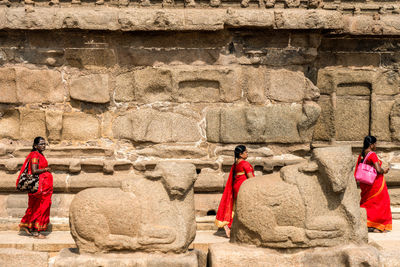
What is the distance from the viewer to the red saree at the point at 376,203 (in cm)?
664

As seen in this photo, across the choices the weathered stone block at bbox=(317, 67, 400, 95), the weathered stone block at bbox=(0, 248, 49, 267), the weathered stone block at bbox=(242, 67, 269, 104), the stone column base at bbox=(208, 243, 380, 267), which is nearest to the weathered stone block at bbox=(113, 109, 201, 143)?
the weathered stone block at bbox=(242, 67, 269, 104)

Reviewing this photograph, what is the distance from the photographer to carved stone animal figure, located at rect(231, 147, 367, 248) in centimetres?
488

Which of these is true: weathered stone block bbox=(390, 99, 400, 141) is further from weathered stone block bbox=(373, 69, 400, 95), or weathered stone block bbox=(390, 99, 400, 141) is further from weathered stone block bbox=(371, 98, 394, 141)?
weathered stone block bbox=(373, 69, 400, 95)

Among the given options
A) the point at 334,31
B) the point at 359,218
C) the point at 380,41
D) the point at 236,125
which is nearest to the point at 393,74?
the point at 380,41

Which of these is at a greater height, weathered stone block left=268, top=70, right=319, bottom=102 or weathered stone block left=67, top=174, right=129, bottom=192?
weathered stone block left=268, top=70, right=319, bottom=102

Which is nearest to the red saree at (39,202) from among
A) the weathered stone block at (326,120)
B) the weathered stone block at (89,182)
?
the weathered stone block at (89,182)

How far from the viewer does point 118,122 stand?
7371 millimetres

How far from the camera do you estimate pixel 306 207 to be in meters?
4.90

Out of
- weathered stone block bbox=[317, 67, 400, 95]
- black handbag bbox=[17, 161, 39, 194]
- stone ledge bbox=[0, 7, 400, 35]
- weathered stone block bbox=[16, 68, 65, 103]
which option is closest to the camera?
black handbag bbox=[17, 161, 39, 194]

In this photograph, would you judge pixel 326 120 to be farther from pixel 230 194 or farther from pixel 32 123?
pixel 32 123

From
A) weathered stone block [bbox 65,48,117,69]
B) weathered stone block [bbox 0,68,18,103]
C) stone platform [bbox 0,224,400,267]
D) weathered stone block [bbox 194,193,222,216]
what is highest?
weathered stone block [bbox 65,48,117,69]

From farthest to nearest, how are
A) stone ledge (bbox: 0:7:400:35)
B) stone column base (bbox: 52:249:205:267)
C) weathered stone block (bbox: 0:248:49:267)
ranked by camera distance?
stone ledge (bbox: 0:7:400:35) → weathered stone block (bbox: 0:248:49:267) → stone column base (bbox: 52:249:205:267)

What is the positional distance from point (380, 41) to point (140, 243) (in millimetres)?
5058

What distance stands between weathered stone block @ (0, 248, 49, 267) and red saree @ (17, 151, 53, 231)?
4.06 ft
